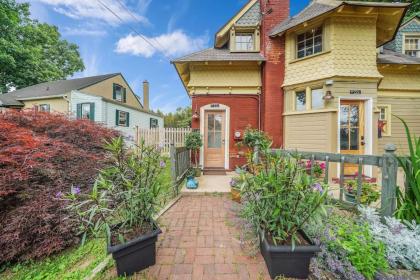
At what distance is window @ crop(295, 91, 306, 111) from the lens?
6.39 m

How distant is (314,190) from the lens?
1.96 m

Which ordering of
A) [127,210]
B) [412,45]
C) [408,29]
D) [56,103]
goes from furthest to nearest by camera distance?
[56,103] → [412,45] → [408,29] → [127,210]

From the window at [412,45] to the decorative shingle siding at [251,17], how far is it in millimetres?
6537

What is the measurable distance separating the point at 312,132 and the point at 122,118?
12.4 metres

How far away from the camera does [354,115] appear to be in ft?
19.2

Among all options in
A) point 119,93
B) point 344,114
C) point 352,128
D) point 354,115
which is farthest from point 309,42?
point 119,93

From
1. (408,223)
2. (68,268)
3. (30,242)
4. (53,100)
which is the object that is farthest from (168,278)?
(53,100)

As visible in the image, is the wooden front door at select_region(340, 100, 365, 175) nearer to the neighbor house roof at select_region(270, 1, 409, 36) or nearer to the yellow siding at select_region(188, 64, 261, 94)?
the neighbor house roof at select_region(270, 1, 409, 36)

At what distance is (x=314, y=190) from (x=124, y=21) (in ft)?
37.0

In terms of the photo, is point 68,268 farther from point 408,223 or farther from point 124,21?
point 124,21

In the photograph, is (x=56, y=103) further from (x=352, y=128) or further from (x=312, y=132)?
(x=352, y=128)

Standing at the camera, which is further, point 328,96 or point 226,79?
point 226,79

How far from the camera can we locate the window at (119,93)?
51.9 ft

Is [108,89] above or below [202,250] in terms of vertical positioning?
above
